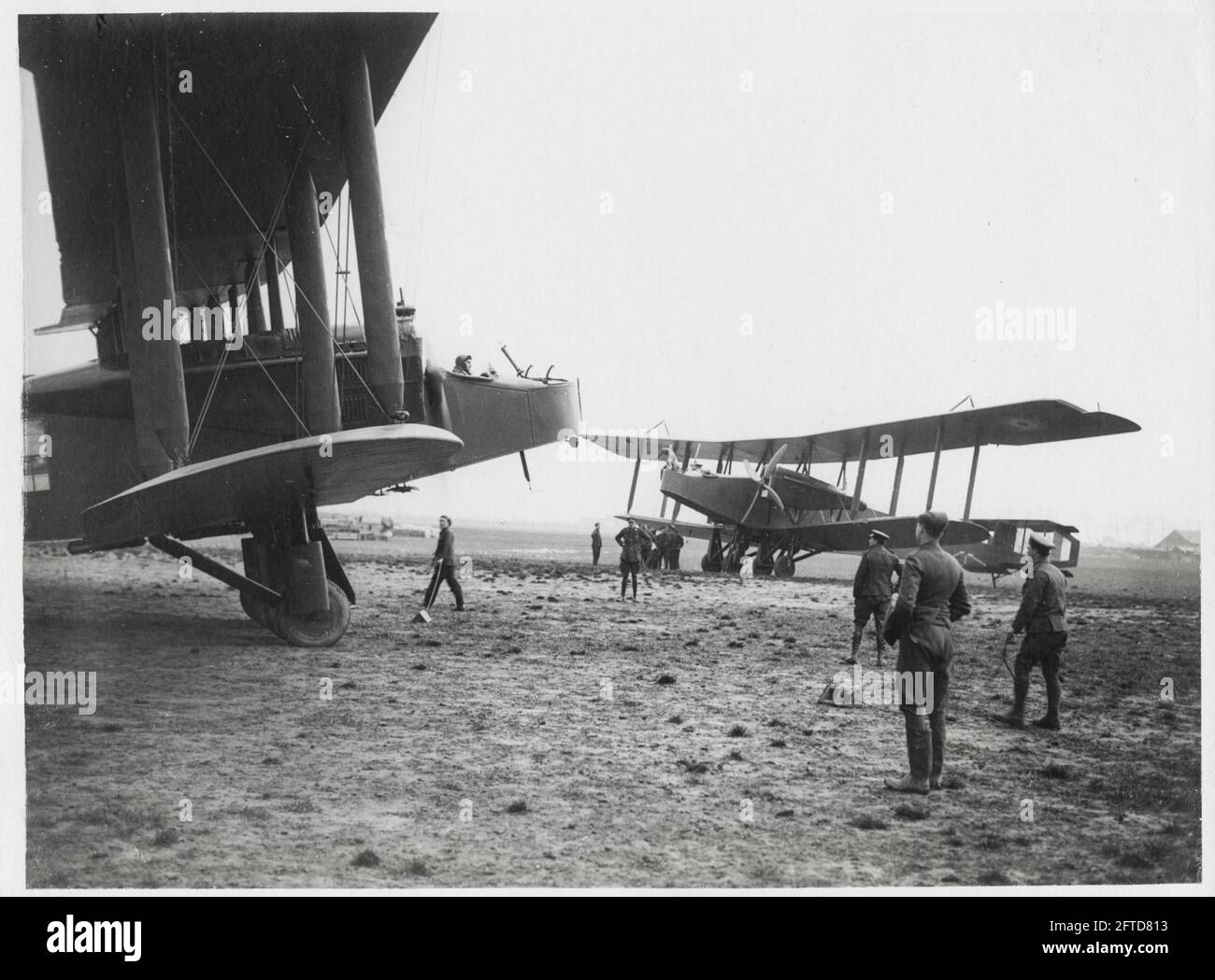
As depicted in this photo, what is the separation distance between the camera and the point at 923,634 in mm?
3580

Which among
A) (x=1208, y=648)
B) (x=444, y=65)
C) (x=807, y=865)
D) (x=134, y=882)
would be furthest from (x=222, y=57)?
(x=1208, y=648)

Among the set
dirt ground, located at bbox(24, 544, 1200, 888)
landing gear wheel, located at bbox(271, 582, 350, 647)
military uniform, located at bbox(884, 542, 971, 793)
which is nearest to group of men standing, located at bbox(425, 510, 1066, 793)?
military uniform, located at bbox(884, 542, 971, 793)

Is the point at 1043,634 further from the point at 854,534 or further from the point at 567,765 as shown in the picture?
the point at 854,534

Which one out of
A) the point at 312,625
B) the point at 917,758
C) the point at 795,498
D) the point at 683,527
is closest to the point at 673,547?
the point at 683,527

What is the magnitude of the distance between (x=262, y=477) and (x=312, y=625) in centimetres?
163

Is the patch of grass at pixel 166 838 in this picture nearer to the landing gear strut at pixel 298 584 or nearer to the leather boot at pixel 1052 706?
the landing gear strut at pixel 298 584

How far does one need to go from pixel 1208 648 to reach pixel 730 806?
122 inches

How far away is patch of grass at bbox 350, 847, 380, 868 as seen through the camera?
3.12 m

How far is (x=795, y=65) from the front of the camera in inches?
181

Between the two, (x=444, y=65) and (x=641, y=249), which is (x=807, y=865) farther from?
(x=444, y=65)

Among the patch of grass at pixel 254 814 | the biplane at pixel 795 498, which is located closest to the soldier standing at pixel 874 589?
the biplane at pixel 795 498

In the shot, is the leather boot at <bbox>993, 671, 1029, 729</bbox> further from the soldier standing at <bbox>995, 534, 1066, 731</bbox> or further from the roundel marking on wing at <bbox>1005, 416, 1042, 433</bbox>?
the roundel marking on wing at <bbox>1005, 416, 1042, 433</bbox>

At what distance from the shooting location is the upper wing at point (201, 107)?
4.49 m
